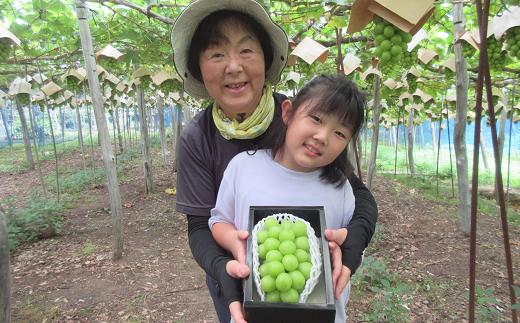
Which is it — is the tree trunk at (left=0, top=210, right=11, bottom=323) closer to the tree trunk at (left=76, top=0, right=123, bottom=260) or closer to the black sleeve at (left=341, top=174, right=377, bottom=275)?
the tree trunk at (left=76, top=0, right=123, bottom=260)

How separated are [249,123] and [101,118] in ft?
12.3

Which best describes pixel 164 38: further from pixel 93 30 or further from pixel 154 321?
pixel 154 321

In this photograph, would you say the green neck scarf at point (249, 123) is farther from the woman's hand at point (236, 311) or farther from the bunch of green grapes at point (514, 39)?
the bunch of green grapes at point (514, 39)

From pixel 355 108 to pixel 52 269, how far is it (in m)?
5.52

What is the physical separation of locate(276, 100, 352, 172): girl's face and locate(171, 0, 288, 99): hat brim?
41cm

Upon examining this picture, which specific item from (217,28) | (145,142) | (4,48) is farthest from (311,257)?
(145,142)

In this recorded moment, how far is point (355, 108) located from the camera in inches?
56.7

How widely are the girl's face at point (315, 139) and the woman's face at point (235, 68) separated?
10.6 inches

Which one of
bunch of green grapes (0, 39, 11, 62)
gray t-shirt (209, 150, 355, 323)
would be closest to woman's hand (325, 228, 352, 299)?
gray t-shirt (209, 150, 355, 323)

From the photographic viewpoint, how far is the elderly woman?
59.2 inches

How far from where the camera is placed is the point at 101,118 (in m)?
4.63

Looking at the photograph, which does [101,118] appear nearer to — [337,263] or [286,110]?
[286,110]

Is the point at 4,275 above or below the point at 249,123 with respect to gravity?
below

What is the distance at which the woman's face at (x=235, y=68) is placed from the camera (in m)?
1.50
